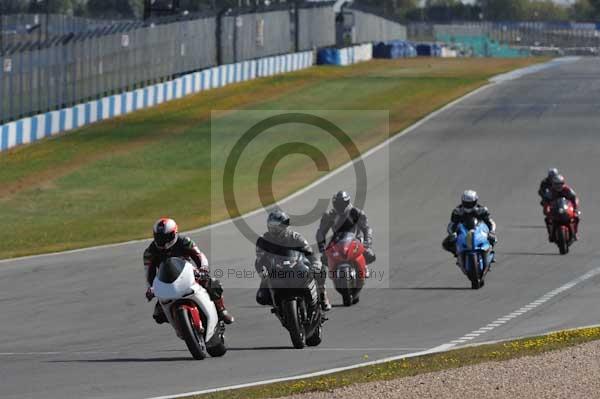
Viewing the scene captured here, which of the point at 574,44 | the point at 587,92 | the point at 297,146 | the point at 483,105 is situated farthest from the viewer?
the point at 574,44

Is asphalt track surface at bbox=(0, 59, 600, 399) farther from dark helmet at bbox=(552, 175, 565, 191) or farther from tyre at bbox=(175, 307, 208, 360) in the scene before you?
dark helmet at bbox=(552, 175, 565, 191)

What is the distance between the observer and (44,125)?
47719 mm

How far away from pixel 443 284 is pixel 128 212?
14.1 meters

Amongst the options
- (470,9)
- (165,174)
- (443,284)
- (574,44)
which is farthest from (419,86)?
(470,9)

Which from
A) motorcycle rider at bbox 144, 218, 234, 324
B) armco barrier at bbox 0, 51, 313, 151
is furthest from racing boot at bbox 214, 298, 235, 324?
armco barrier at bbox 0, 51, 313, 151

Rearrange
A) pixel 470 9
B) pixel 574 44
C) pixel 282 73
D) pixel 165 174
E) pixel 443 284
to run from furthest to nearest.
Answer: pixel 470 9 → pixel 574 44 → pixel 282 73 → pixel 165 174 → pixel 443 284

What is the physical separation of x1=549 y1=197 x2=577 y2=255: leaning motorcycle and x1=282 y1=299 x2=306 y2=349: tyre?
11.2 metres

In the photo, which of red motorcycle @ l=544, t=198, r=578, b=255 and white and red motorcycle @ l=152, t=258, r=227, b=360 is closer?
white and red motorcycle @ l=152, t=258, r=227, b=360

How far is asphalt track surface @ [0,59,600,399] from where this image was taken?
46.5 feet

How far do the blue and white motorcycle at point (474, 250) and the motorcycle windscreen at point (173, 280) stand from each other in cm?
759

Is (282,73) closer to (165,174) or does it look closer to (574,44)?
(165,174)

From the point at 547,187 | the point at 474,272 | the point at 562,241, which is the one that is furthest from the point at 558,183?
the point at 474,272

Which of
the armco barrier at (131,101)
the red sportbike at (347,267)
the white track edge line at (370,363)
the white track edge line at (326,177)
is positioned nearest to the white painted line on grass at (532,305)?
the white track edge line at (370,363)

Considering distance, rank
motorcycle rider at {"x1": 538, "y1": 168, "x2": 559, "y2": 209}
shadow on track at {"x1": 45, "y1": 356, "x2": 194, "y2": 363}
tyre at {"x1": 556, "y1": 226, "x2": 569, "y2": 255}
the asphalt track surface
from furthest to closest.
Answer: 1. motorcycle rider at {"x1": 538, "y1": 168, "x2": 559, "y2": 209}
2. tyre at {"x1": 556, "y1": 226, "x2": 569, "y2": 255}
3. shadow on track at {"x1": 45, "y1": 356, "x2": 194, "y2": 363}
4. the asphalt track surface
